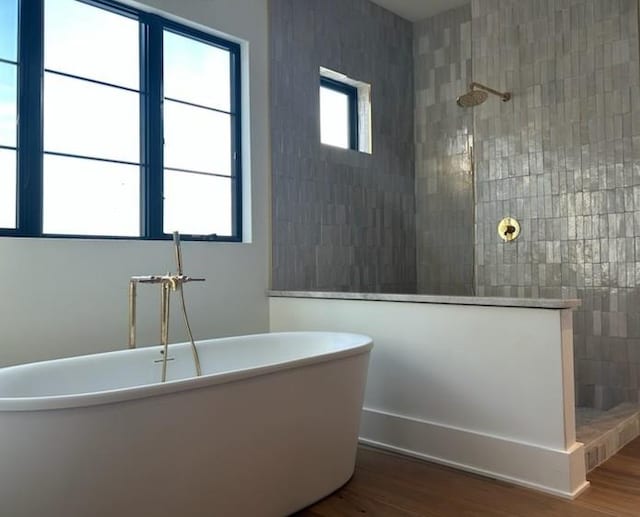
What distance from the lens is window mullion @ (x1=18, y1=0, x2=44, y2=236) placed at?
7.99ft

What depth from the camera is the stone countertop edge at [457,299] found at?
2170 mm

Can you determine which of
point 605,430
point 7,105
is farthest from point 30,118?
point 605,430

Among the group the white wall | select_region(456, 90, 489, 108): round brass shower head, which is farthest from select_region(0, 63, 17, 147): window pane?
select_region(456, 90, 489, 108): round brass shower head

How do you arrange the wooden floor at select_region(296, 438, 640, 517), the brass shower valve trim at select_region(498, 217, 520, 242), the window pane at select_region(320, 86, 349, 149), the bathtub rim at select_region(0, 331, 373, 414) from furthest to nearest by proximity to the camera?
the window pane at select_region(320, 86, 349, 149)
the brass shower valve trim at select_region(498, 217, 520, 242)
the wooden floor at select_region(296, 438, 640, 517)
the bathtub rim at select_region(0, 331, 373, 414)

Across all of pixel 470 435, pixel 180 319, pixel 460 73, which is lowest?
pixel 470 435

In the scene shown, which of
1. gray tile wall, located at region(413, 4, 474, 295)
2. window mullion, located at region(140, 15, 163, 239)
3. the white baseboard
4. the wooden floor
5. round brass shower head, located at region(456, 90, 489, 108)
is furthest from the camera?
gray tile wall, located at region(413, 4, 474, 295)

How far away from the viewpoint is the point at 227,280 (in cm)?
314

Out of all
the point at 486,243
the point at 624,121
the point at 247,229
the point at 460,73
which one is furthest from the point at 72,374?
the point at 460,73

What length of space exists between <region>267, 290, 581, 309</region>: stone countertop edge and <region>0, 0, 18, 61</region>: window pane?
183 centimetres

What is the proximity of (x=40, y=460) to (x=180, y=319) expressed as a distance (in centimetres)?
155

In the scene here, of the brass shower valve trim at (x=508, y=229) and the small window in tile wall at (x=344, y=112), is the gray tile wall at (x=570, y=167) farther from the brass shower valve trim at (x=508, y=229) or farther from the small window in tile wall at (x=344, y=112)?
the small window in tile wall at (x=344, y=112)

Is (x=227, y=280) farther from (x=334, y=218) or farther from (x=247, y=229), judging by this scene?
(x=334, y=218)

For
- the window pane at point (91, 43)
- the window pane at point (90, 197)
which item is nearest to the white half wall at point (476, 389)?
the window pane at point (90, 197)

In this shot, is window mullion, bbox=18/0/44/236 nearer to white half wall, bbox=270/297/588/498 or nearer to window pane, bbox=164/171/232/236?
window pane, bbox=164/171/232/236
